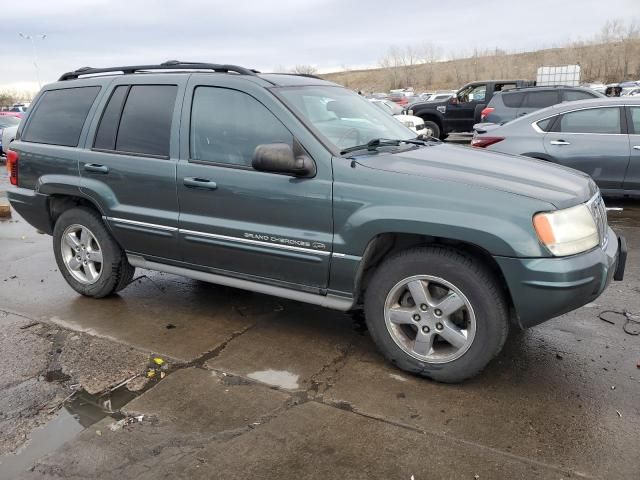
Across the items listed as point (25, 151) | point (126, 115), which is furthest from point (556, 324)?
point (25, 151)

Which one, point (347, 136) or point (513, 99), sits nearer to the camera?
point (347, 136)

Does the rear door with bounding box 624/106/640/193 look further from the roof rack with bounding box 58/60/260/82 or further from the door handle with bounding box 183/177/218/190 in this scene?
the door handle with bounding box 183/177/218/190

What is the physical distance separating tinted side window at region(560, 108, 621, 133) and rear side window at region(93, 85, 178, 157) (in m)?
5.69

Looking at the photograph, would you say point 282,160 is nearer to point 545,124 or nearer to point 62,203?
point 62,203

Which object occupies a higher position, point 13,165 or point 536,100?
point 536,100

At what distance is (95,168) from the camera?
4.27m

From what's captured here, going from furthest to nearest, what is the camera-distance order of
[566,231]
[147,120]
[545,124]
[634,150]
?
[545,124], [634,150], [147,120], [566,231]

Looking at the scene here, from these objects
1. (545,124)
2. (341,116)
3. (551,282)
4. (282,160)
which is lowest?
(551,282)

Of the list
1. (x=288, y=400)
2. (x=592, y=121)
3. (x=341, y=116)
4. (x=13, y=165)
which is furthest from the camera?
(x=592, y=121)

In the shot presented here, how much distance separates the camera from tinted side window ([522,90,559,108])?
12.7 meters

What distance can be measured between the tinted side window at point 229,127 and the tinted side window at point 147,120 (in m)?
0.26

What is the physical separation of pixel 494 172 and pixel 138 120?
8.65 ft

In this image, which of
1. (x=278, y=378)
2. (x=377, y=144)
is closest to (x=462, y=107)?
(x=377, y=144)

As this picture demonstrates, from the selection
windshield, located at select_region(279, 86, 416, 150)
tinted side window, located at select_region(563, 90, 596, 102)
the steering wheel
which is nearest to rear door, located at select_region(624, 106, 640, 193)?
windshield, located at select_region(279, 86, 416, 150)
